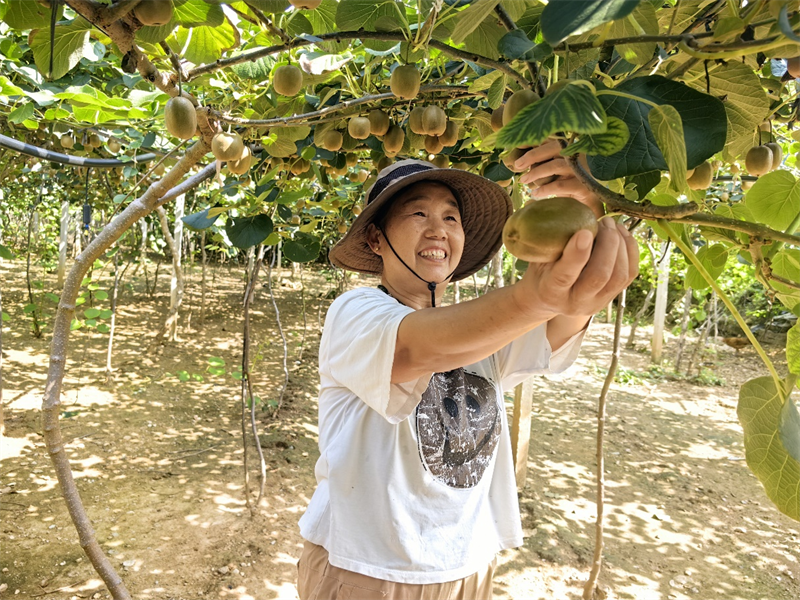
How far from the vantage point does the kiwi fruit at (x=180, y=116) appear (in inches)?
45.1

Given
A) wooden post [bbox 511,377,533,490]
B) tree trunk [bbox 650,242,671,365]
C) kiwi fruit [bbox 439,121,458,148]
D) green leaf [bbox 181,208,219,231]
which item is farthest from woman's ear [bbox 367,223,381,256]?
tree trunk [bbox 650,242,671,365]

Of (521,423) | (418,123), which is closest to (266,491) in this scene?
(521,423)

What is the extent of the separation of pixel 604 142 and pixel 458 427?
3.48 ft

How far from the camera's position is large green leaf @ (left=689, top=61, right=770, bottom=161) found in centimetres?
83

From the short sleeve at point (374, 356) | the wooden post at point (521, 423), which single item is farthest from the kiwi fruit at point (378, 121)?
the wooden post at point (521, 423)

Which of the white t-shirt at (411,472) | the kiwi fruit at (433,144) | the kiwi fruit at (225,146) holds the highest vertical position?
the kiwi fruit at (433,144)

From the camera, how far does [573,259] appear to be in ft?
1.97

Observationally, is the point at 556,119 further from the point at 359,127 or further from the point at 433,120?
the point at 359,127

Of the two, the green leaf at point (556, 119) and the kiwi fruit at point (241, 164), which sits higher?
the kiwi fruit at point (241, 164)

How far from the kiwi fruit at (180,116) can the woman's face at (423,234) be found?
574 mm

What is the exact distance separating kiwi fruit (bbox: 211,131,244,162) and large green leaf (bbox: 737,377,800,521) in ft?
3.95

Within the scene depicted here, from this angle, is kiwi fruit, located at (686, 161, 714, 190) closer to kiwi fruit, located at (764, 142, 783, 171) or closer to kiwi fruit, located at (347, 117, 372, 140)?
kiwi fruit, located at (764, 142, 783, 171)

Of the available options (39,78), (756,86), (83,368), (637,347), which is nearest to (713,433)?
(637,347)

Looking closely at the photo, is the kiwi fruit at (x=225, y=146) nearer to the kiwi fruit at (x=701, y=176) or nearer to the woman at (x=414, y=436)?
the woman at (x=414, y=436)
